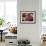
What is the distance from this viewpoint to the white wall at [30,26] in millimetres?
5504

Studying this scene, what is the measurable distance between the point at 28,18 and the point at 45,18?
1.04 meters

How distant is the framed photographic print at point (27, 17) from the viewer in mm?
5555

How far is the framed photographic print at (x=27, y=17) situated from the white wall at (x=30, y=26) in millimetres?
117

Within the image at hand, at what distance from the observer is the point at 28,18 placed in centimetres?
559

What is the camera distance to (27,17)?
5.59 m

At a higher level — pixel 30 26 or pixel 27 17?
pixel 27 17

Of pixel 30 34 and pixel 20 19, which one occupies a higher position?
pixel 20 19

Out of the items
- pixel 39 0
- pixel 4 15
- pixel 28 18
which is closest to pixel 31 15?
pixel 28 18

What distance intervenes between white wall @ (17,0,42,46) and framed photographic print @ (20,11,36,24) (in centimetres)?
12

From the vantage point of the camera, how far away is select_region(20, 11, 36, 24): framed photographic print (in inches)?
219

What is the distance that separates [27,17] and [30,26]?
0.37m

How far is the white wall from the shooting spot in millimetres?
5504

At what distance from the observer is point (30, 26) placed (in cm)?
556

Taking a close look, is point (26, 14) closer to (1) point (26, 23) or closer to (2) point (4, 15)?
(1) point (26, 23)
